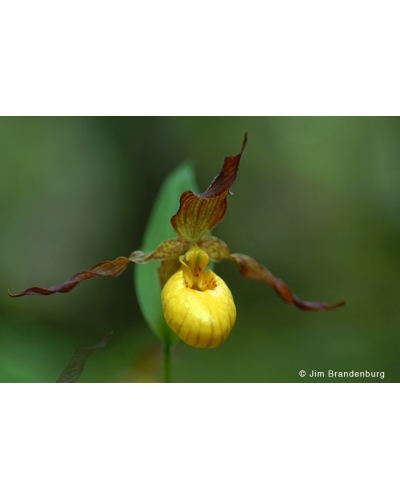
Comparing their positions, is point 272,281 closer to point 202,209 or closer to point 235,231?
point 202,209

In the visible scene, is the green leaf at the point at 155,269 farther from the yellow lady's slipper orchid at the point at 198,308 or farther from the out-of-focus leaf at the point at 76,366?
the out-of-focus leaf at the point at 76,366

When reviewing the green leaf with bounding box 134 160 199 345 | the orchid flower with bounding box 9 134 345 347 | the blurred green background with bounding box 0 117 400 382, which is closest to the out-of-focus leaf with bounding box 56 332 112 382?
the orchid flower with bounding box 9 134 345 347

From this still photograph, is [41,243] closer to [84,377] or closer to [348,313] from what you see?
[84,377]

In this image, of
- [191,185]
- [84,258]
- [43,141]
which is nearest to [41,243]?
[84,258]

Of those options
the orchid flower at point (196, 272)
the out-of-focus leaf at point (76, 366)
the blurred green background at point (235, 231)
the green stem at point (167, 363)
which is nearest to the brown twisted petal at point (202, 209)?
the orchid flower at point (196, 272)

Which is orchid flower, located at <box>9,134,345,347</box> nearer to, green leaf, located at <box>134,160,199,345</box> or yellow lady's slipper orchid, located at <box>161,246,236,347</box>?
yellow lady's slipper orchid, located at <box>161,246,236,347</box>

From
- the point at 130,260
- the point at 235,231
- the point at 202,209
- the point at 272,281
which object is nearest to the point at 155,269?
the point at 130,260
